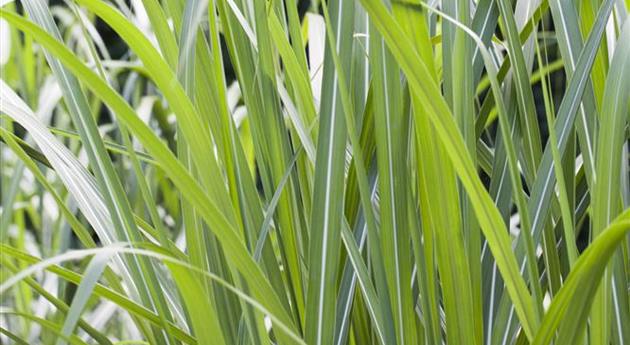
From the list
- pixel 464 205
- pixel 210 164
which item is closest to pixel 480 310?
pixel 464 205

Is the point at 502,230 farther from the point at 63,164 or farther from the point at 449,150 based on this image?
the point at 63,164

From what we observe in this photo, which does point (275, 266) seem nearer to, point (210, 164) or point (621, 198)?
point (210, 164)

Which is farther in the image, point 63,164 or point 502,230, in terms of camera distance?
point 63,164

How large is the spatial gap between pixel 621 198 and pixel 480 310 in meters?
0.10

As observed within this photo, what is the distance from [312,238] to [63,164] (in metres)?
0.16

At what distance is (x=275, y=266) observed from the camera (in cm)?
46

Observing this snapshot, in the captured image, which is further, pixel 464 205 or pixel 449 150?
pixel 464 205

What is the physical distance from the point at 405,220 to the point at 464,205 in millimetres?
43

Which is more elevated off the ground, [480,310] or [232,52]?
[232,52]

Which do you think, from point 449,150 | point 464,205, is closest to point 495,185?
point 464,205

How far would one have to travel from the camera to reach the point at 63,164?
1.58ft

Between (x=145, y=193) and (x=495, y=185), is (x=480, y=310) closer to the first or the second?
(x=495, y=185)

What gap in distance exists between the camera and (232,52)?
0.47 metres

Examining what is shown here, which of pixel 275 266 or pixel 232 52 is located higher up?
pixel 232 52
